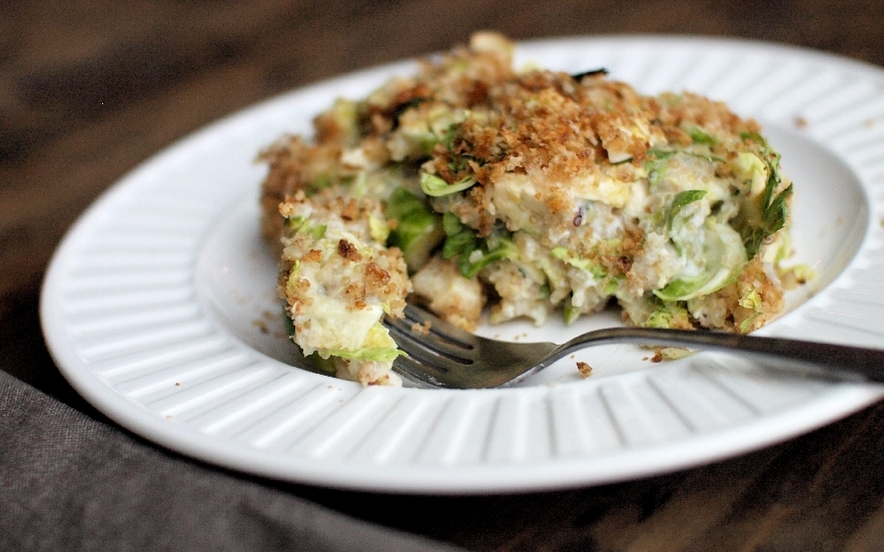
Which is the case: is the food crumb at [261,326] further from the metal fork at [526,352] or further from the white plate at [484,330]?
the metal fork at [526,352]

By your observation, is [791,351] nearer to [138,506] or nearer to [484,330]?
[484,330]

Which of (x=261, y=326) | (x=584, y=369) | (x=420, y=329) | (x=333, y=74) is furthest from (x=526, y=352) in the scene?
(x=333, y=74)

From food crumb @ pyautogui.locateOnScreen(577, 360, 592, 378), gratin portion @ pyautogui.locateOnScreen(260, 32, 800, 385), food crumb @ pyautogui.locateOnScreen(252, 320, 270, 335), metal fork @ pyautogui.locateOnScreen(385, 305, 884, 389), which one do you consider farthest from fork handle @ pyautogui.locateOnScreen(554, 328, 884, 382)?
food crumb @ pyautogui.locateOnScreen(252, 320, 270, 335)

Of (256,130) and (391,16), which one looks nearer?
(256,130)

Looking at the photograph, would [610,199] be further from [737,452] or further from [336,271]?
[737,452]

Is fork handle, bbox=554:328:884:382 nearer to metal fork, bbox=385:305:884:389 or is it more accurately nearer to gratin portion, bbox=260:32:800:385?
metal fork, bbox=385:305:884:389


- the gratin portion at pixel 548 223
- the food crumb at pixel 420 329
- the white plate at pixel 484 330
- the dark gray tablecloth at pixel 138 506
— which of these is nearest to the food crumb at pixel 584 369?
the white plate at pixel 484 330

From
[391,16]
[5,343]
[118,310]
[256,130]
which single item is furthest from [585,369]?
[391,16]
